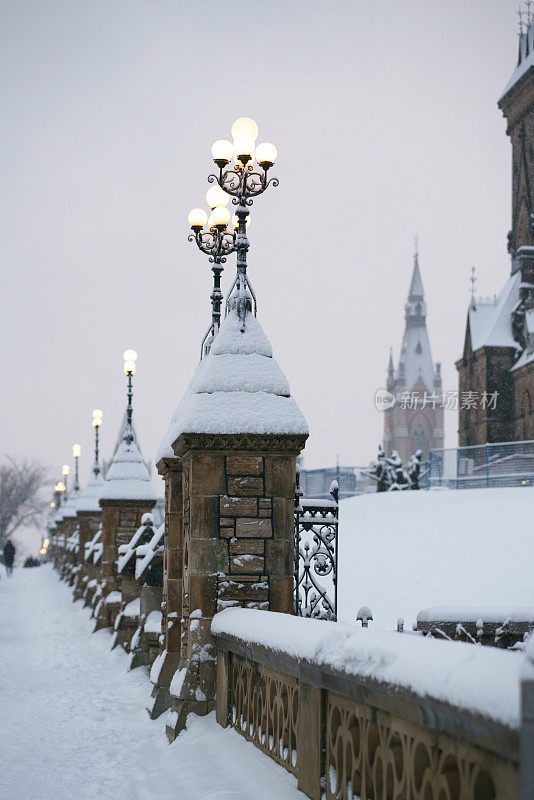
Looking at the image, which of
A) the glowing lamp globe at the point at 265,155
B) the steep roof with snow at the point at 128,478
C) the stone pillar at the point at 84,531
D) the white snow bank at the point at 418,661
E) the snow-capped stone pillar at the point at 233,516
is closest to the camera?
the white snow bank at the point at 418,661

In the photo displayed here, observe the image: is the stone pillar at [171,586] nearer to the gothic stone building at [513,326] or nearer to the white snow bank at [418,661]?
the white snow bank at [418,661]

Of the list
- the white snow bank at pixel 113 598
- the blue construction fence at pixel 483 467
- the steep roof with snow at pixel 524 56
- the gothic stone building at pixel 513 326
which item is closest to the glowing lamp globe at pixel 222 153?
the white snow bank at pixel 113 598

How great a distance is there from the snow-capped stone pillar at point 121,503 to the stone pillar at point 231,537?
10006mm

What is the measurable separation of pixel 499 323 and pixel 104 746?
51.6 m

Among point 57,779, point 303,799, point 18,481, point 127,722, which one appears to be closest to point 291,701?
point 303,799

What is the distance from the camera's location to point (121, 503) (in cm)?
1828

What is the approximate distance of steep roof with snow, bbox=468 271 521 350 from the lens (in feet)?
184

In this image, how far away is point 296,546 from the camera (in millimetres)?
9008

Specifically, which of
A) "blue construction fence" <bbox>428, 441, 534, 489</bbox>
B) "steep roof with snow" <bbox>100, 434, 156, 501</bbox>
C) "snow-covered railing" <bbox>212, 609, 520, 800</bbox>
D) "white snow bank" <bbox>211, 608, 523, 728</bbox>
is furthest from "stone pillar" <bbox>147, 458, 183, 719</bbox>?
"blue construction fence" <bbox>428, 441, 534, 489</bbox>

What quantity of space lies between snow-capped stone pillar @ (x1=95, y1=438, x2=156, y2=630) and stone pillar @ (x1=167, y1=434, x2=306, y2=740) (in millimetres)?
10006

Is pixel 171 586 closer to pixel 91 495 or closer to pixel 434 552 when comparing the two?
pixel 434 552

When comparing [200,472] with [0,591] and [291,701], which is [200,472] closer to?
[291,701]

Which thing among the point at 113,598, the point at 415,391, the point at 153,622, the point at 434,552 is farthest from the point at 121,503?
the point at 415,391

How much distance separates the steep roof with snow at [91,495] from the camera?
89.6 feet
